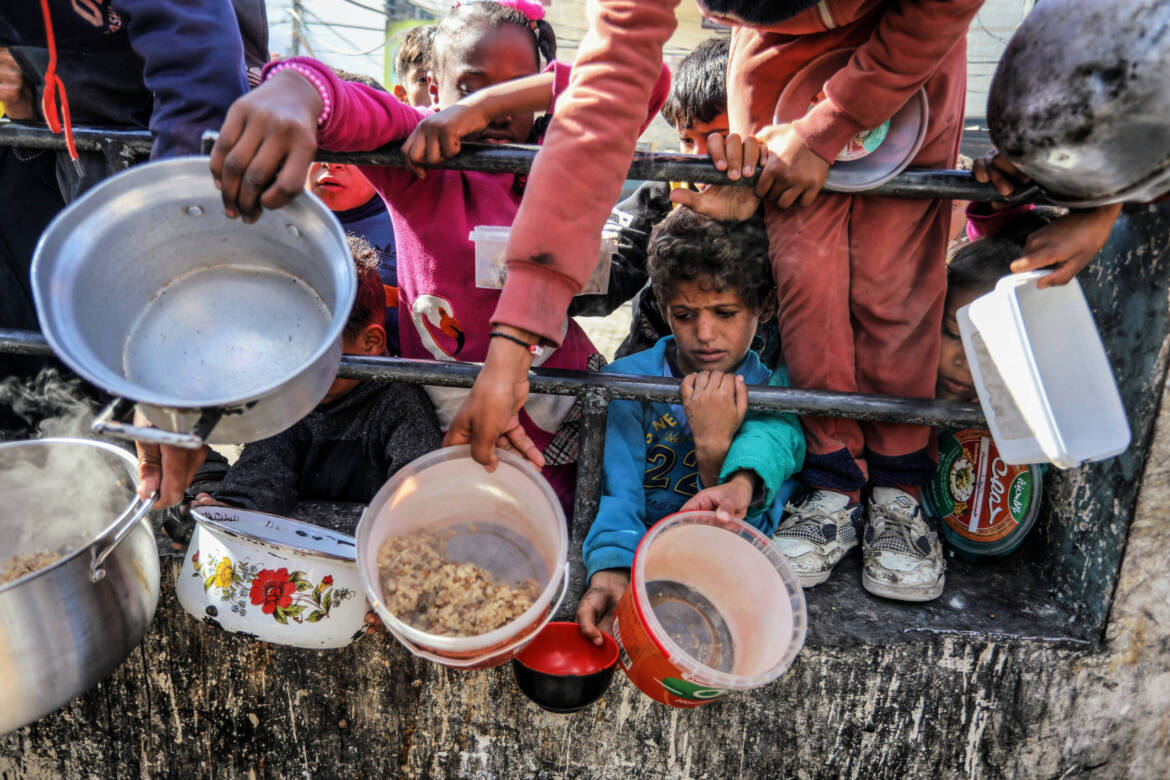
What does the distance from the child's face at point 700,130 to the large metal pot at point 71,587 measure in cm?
188

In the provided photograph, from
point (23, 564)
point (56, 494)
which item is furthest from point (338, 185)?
point (23, 564)

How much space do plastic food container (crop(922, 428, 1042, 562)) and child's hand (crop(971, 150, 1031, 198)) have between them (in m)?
0.69

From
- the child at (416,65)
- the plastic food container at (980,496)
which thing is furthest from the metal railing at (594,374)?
the child at (416,65)

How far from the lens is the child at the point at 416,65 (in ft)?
11.2

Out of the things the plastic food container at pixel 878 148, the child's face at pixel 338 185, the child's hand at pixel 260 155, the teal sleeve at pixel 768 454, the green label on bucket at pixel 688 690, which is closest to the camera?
the child's hand at pixel 260 155

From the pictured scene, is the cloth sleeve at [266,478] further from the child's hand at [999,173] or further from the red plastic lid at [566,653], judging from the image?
the child's hand at [999,173]

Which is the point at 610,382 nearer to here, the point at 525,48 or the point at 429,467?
the point at 429,467

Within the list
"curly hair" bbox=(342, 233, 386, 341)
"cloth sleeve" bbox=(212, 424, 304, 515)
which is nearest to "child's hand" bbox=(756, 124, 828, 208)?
"curly hair" bbox=(342, 233, 386, 341)

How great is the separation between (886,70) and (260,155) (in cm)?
117

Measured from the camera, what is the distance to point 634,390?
1.61 metres

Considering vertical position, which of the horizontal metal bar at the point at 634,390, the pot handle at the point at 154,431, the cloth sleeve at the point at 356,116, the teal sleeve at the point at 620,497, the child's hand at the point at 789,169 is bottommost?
the teal sleeve at the point at 620,497

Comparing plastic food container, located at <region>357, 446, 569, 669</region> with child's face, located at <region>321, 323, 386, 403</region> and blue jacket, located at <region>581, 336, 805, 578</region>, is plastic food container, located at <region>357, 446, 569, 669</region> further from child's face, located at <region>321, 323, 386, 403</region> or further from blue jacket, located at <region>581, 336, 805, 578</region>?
child's face, located at <region>321, 323, 386, 403</region>

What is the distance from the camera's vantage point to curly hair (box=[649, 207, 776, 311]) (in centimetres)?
192

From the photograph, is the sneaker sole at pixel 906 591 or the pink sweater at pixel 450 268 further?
the pink sweater at pixel 450 268
